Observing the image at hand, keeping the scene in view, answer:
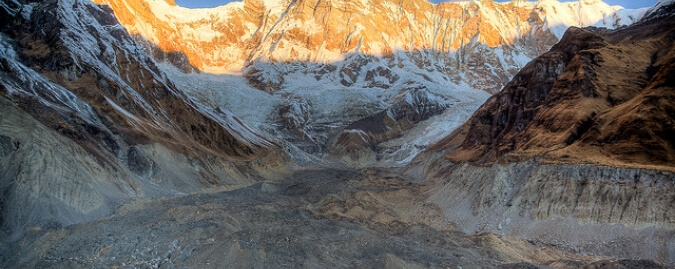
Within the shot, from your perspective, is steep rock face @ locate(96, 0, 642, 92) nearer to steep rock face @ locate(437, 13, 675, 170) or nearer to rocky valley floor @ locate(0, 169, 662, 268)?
steep rock face @ locate(437, 13, 675, 170)

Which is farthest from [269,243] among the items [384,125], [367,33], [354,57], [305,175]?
[367,33]

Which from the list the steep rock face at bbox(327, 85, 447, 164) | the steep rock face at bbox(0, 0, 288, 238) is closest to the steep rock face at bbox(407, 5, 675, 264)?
the steep rock face at bbox(0, 0, 288, 238)

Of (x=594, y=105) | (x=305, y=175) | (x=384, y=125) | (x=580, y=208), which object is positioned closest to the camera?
(x=580, y=208)

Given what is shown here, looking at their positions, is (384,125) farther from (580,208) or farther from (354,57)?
(580,208)

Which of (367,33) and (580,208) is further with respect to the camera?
(367,33)

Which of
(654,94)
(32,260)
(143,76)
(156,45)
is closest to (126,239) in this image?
(32,260)

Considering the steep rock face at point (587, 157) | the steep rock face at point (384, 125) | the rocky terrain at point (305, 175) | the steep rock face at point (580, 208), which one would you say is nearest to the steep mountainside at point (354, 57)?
the steep rock face at point (384, 125)
